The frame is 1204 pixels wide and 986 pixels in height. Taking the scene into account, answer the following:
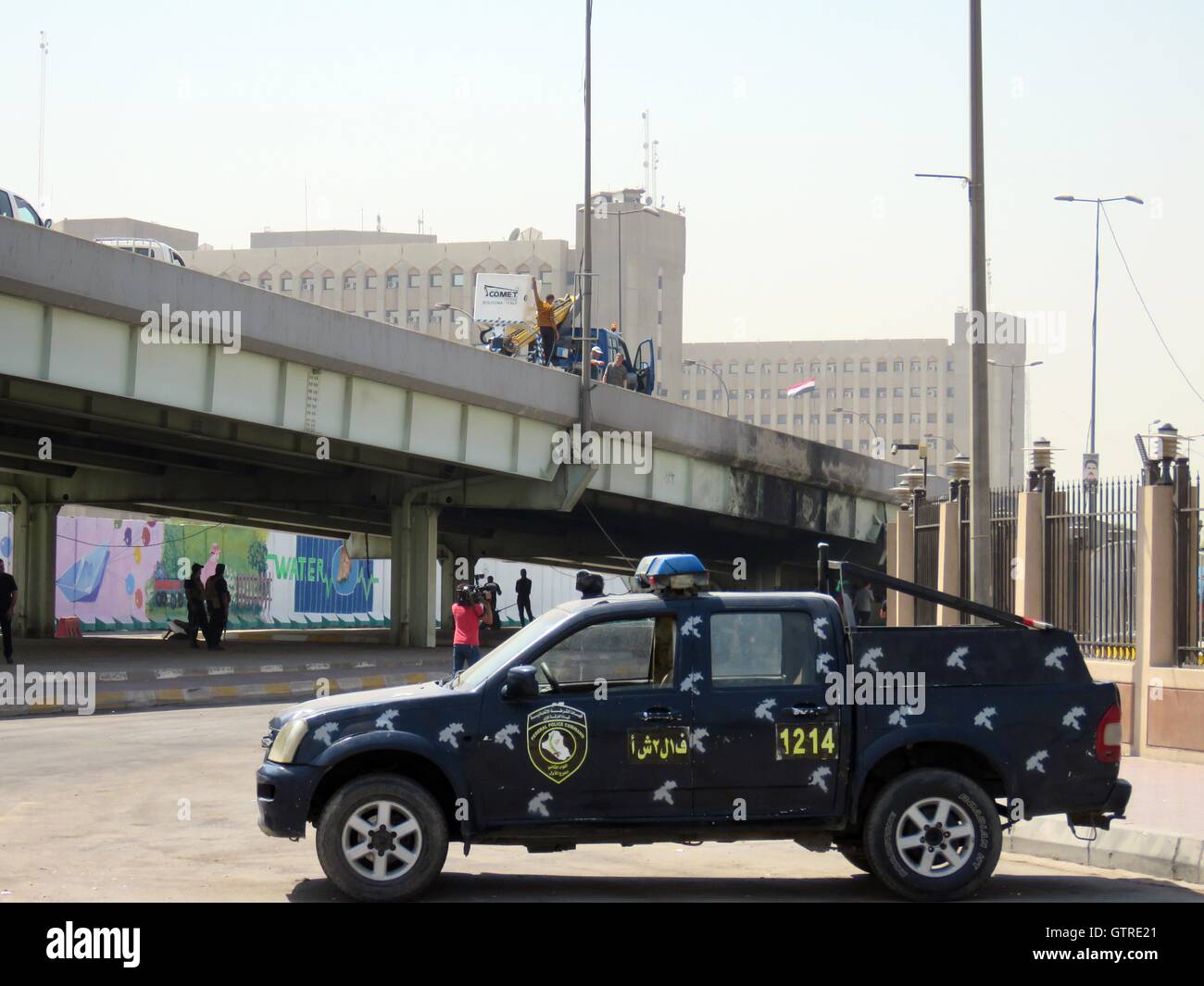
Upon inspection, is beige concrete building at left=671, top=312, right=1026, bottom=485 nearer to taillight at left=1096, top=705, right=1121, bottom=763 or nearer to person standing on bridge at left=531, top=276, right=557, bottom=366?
person standing on bridge at left=531, top=276, right=557, bottom=366

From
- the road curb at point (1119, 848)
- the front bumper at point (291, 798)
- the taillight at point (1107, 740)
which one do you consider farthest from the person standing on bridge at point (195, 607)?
the taillight at point (1107, 740)

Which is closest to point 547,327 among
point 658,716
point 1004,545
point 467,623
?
point 467,623

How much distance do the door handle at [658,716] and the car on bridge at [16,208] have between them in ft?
68.2

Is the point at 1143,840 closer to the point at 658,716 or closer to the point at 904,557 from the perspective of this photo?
the point at 658,716

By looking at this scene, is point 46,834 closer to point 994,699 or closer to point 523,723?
point 523,723

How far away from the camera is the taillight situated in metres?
9.05

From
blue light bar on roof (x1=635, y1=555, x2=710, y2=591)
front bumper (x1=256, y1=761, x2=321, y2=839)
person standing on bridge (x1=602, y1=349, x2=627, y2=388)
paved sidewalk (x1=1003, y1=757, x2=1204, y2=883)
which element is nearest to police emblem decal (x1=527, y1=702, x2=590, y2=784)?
blue light bar on roof (x1=635, y1=555, x2=710, y2=591)

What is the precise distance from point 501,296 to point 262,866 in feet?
258

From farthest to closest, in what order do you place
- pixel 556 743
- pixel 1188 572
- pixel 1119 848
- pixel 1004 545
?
1. pixel 1004 545
2. pixel 1188 572
3. pixel 1119 848
4. pixel 556 743

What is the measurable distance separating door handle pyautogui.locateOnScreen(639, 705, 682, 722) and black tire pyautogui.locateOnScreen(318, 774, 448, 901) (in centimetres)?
126

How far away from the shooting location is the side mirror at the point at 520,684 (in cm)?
859

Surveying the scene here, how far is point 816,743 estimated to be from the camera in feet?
28.9

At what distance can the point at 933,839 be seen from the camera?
8805mm
